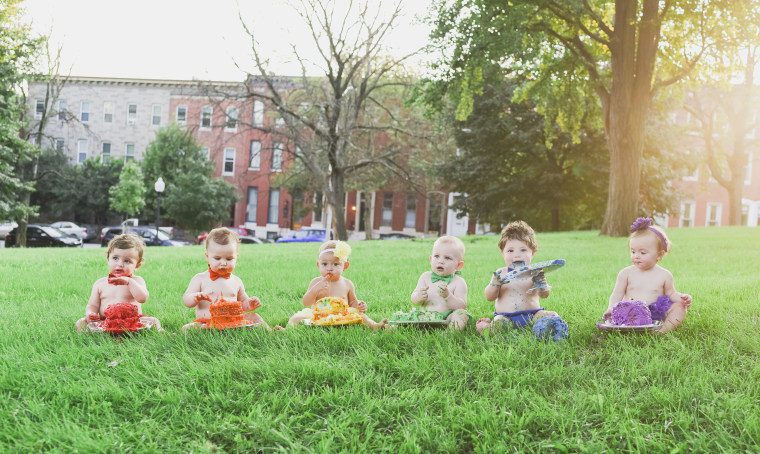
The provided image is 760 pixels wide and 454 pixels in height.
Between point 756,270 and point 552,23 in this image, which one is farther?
point 552,23

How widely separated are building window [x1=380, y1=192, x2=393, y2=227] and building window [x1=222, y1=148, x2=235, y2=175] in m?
12.4

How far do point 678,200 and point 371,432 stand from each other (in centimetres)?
3327

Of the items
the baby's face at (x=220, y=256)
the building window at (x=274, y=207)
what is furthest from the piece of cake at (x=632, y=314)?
the building window at (x=274, y=207)

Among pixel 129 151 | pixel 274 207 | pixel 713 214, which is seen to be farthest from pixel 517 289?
pixel 129 151

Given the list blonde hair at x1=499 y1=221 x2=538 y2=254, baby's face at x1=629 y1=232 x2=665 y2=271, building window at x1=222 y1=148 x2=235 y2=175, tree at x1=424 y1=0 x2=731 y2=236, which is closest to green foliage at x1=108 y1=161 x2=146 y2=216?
building window at x1=222 y1=148 x2=235 y2=175

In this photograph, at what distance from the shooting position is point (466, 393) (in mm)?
3250

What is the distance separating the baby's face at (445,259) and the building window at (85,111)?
51942mm

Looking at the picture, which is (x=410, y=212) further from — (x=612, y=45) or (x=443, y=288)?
(x=443, y=288)

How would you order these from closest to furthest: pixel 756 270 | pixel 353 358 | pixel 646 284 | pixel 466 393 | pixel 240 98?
pixel 466 393 → pixel 353 358 → pixel 646 284 → pixel 756 270 → pixel 240 98

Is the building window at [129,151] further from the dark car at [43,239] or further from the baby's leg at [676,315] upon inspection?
the baby's leg at [676,315]

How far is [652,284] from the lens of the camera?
169 inches

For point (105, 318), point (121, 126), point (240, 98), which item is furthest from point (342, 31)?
point (121, 126)

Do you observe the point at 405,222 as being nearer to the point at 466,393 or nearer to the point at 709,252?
the point at 709,252

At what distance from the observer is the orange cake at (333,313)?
15.3ft
